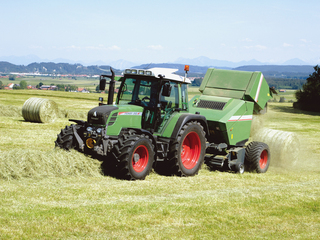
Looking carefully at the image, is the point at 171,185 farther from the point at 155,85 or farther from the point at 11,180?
the point at 11,180

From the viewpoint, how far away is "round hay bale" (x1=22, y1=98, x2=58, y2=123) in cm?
1844

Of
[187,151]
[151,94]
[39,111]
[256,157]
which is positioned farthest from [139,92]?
[39,111]

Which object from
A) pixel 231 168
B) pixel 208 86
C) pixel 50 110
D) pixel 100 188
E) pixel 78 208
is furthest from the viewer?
pixel 50 110

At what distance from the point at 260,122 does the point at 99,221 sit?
27.5 ft

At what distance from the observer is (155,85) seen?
349 inches

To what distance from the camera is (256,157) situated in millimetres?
10742

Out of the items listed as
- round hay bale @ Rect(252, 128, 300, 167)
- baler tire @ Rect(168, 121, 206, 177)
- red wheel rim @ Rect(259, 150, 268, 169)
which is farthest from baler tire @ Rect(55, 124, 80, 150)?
round hay bale @ Rect(252, 128, 300, 167)

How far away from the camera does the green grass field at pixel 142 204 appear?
5.29 metres

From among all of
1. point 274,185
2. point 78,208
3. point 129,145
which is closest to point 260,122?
point 274,185

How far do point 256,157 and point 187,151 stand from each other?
2341 mm

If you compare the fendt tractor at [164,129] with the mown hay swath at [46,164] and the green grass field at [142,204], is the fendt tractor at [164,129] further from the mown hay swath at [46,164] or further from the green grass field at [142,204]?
the green grass field at [142,204]

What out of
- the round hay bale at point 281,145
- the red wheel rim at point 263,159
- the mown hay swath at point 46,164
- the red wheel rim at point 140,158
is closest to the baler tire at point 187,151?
the red wheel rim at point 140,158

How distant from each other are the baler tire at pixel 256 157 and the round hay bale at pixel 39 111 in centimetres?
1128

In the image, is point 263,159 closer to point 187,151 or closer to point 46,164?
point 187,151
